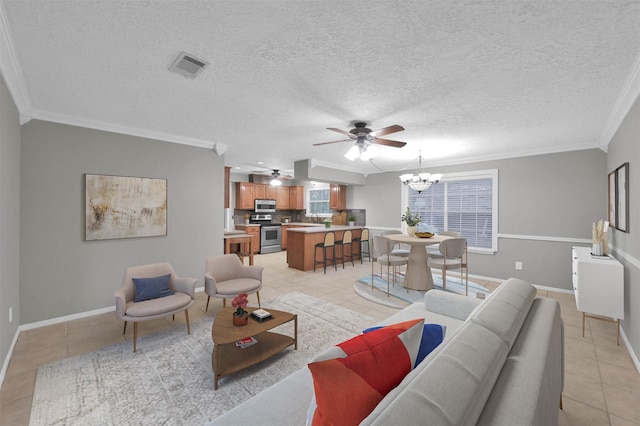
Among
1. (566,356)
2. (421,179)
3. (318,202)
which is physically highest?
(421,179)

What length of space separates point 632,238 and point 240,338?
12.0ft

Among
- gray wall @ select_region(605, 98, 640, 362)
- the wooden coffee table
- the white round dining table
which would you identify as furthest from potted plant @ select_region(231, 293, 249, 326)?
gray wall @ select_region(605, 98, 640, 362)

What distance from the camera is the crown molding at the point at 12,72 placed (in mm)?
1704

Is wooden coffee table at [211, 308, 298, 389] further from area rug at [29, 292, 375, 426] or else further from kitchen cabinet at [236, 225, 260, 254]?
kitchen cabinet at [236, 225, 260, 254]

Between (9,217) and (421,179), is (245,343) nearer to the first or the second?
(9,217)

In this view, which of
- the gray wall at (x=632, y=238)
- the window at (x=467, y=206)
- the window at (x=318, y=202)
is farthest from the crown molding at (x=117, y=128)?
the window at (x=318, y=202)

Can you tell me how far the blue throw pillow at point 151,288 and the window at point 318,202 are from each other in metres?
6.57

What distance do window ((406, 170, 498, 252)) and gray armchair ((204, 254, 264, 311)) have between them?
438 centimetres

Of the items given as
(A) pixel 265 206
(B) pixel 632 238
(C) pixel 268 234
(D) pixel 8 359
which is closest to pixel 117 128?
(D) pixel 8 359

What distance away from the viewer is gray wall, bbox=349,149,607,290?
434 cm

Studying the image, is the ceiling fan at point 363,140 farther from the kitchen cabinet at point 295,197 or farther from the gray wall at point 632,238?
the kitchen cabinet at point 295,197

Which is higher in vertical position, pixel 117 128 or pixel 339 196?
pixel 117 128

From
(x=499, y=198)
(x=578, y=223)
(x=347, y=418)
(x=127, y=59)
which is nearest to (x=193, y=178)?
(x=127, y=59)

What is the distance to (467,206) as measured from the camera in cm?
572
